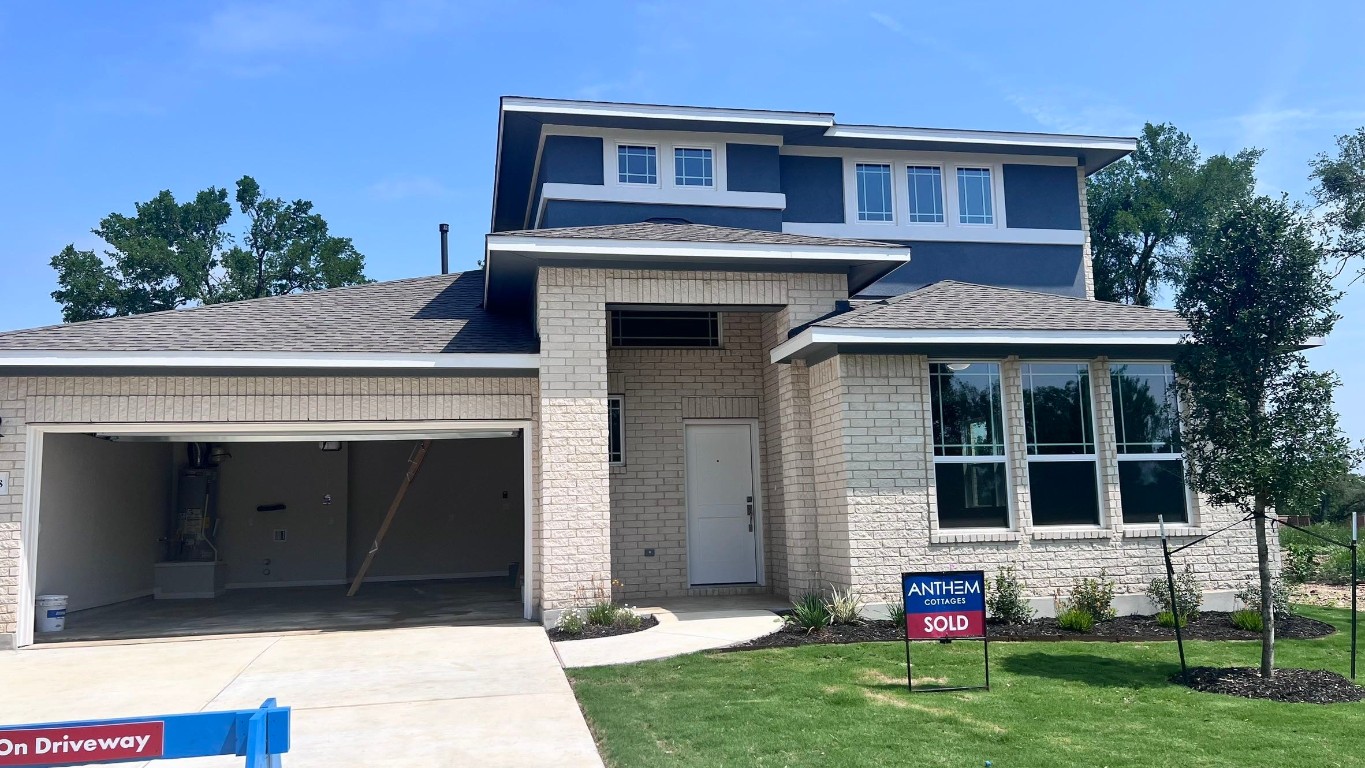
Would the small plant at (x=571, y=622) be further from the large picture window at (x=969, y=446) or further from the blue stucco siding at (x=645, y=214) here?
the blue stucco siding at (x=645, y=214)

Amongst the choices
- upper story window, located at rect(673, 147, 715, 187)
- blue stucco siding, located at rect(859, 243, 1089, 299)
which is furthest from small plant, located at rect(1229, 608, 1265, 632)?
upper story window, located at rect(673, 147, 715, 187)

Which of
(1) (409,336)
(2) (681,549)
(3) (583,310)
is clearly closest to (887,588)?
(2) (681,549)

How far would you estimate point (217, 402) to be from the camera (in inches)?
489

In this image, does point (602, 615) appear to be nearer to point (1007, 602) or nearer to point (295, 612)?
point (1007, 602)

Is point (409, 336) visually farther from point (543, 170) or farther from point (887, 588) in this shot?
point (887, 588)

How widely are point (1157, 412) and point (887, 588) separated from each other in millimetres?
4251

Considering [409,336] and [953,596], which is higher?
[409,336]

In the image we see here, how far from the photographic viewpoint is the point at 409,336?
43.5 ft

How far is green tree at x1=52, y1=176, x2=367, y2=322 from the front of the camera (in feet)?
118

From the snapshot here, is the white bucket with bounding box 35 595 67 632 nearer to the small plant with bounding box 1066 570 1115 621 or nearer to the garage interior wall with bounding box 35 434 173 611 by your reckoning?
the garage interior wall with bounding box 35 434 173 611

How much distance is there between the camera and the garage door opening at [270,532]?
13.6 metres

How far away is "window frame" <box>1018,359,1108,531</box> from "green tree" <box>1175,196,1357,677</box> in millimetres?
3056

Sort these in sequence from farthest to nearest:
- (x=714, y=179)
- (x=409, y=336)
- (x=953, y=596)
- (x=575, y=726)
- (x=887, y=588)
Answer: (x=714, y=179), (x=409, y=336), (x=887, y=588), (x=953, y=596), (x=575, y=726)

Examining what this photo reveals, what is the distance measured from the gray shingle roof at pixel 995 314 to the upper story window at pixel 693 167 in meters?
3.88
